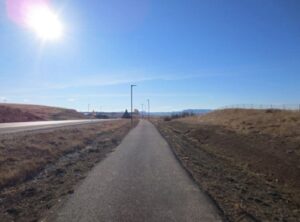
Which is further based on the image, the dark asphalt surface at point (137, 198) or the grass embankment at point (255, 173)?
the grass embankment at point (255, 173)

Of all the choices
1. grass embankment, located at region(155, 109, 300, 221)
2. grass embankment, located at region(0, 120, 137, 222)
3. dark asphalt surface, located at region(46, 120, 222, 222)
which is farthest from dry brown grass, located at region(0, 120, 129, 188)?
grass embankment, located at region(155, 109, 300, 221)

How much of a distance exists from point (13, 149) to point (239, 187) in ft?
37.3

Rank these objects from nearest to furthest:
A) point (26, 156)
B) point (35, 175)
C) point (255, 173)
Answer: point (35, 175)
point (26, 156)
point (255, 173)

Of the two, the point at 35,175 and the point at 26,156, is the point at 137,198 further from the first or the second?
the point at 26,156

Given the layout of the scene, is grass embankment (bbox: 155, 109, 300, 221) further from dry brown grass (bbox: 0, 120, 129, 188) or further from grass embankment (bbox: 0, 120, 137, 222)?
dry brown grass (bbox: 0, 120, 129, 188)

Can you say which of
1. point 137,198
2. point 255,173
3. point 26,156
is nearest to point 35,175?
point 26,156

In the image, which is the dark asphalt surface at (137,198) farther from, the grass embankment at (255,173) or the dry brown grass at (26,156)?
the dry brown grass at (26,156)

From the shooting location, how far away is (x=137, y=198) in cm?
998

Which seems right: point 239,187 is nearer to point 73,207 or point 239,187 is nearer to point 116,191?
point 116,191

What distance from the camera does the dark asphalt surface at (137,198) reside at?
8.34 meters

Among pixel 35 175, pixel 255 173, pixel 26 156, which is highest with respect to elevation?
pixel 26 156

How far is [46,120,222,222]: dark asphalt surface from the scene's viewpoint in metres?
8.34

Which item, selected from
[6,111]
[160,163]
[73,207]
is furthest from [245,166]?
[6,111]

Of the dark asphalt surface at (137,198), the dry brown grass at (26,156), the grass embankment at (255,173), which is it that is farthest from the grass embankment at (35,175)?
the grass embankment at (255,173)
